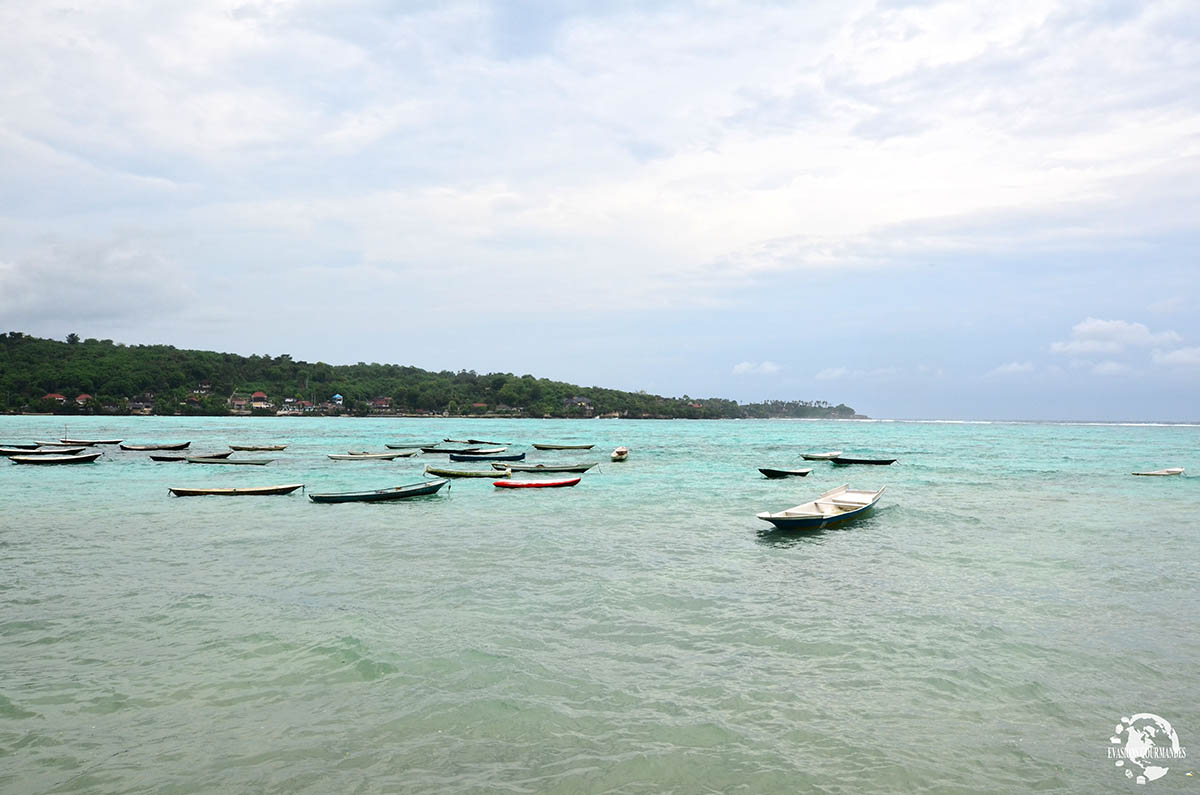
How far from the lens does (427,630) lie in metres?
11.3

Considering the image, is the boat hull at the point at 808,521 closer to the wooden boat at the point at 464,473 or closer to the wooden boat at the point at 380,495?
the wooden boat at the point at 380,495

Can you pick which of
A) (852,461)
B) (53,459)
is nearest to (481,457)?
(53,459)

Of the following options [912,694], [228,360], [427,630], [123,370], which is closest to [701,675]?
[912,694]

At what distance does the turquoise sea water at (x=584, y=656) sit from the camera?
7.11 m

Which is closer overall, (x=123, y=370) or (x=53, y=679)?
(x=53, y=679)

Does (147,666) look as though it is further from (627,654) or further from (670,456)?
(670,456)

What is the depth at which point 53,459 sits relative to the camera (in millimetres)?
42344

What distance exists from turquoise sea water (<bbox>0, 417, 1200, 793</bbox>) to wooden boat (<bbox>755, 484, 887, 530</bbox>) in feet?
1.57

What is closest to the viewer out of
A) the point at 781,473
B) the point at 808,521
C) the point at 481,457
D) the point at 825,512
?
the point at 808,521

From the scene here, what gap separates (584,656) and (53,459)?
45.7 metres

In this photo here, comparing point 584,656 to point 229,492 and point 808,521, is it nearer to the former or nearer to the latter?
point 808,521

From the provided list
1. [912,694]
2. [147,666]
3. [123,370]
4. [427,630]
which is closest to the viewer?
[912,694]

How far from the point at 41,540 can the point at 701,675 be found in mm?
18844

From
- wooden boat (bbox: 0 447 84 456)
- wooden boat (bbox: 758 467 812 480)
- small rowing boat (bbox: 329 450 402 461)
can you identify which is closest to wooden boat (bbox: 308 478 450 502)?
wooden boat (bbox: 758 467 812 480)
